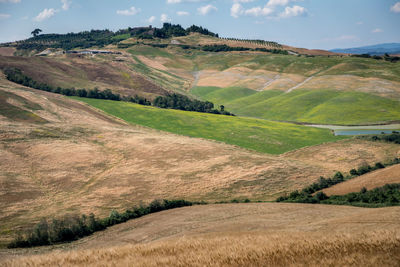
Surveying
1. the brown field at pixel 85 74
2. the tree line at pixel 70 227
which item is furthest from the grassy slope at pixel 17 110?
the tree line at pixel 70 227

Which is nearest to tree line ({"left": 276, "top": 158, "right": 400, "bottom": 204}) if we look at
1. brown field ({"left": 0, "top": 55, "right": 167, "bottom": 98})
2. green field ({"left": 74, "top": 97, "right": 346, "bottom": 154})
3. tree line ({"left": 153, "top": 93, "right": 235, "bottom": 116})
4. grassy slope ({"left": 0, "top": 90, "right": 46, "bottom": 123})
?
green field ({"left": 74, "top": 97, "right": 346, "bottom": 154})

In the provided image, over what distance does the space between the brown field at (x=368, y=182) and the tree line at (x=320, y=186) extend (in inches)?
56.4

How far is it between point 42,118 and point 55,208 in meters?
44.0

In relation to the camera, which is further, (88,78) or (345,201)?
(88,78)

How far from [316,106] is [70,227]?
110 meters

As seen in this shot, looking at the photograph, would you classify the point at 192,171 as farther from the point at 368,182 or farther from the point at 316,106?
the point at 316,106

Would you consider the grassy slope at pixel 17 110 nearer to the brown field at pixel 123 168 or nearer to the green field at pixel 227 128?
the brown field at pixel 123 168

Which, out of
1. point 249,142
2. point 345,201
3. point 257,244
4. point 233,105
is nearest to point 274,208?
point 345,201

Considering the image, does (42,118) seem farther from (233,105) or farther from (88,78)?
(233,105)

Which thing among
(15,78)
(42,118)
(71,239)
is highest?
(15,78)

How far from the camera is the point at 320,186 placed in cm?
5256

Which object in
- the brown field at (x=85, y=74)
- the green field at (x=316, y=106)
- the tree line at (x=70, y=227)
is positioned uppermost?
the brown field at (x=85, y=74)

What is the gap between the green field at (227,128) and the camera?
8448 centimetres

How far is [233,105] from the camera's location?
14762 centimetres
